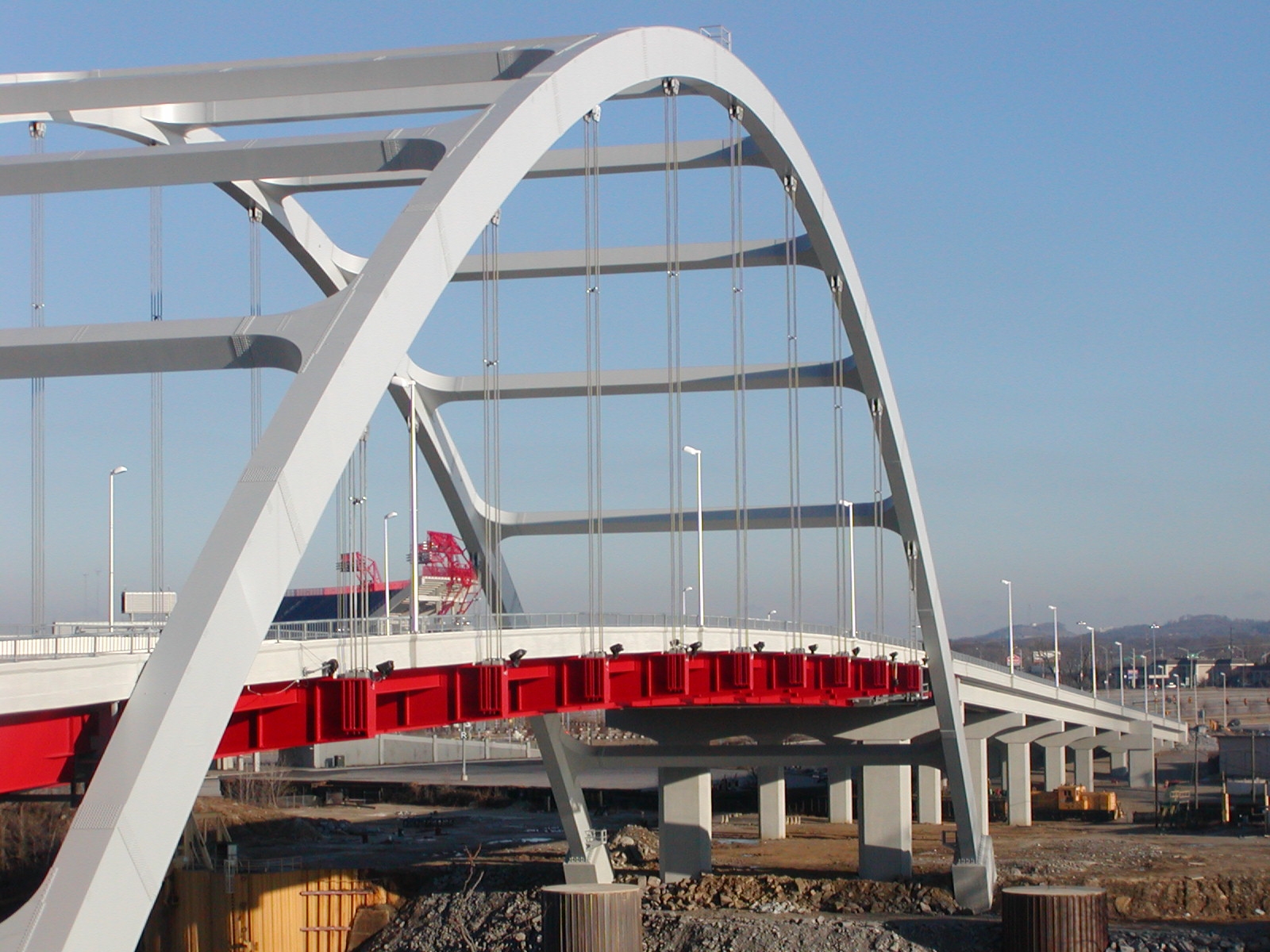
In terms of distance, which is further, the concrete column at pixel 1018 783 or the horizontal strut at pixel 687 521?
the concrete column at pixel 1018 783

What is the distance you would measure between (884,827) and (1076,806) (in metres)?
28.4

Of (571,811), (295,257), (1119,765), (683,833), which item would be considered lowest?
(1119,765)

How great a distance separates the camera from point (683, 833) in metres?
45.9

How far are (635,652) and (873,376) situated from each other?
1163 centimetres

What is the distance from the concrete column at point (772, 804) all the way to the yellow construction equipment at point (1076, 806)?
16.7 metres

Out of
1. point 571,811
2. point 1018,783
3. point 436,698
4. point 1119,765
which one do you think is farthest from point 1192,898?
point 1119,765

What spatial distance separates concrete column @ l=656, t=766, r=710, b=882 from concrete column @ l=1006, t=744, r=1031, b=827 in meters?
25.9

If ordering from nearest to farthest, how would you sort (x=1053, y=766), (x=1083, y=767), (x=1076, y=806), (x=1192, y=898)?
(x=1192, y=898)
(x=1076, y=806)
(x=1053, y=766)
(x=1083, y=767)

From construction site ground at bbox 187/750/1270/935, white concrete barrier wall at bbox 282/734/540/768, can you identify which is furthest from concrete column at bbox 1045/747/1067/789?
white concrete barrier wall at bbox 282/734/540/768

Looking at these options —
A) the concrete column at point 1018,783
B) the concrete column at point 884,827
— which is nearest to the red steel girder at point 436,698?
the concrete column at point 884,827

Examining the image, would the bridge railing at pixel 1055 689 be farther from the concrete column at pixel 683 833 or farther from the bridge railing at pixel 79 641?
the bridge railing at pixel 79 641

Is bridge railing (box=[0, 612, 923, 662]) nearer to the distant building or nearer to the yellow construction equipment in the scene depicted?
the yellow construction equipment

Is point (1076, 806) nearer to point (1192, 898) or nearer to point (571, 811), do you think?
point (1192, 898)

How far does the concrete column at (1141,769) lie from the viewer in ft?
299
